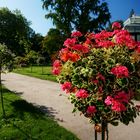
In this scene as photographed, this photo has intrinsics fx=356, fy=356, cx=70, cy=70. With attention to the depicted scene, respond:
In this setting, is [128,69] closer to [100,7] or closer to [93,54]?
[93,54]

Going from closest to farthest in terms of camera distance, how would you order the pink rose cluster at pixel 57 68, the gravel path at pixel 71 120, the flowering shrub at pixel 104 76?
the flowering shrub at pixel 104 76 < the pink rose cluster at pixel 57 68 < the gravel path at pixel 71 120

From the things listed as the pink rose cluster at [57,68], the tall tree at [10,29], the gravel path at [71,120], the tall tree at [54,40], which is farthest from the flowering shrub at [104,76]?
the tall tree at [10,29]

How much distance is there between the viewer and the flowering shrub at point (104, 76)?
20.4 ft

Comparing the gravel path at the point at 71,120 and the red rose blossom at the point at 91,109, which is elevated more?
the red rose blossom at the point at 91,109

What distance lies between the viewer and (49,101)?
16406 millimetres

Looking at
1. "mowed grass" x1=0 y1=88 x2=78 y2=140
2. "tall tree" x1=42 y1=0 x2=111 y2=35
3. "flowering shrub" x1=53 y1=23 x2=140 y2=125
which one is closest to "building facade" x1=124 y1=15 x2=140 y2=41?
"tall tree" x1=42 y1=0 x2=111 y2=35

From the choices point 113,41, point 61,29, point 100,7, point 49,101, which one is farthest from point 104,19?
point 113,41

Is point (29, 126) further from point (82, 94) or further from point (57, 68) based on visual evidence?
point (82, 94)

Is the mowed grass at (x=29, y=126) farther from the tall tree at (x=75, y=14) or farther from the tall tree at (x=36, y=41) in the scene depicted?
the tall tree at (x=36, y=41)

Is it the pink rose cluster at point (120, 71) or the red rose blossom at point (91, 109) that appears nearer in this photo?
the pink rose cluster at point (120, 71)

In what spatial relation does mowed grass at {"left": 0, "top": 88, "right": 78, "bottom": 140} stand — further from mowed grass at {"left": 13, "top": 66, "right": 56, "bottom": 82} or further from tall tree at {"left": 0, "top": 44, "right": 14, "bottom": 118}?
mowed grass at {"left": 13, "top": 66, "right": 56, "bottom": 82}

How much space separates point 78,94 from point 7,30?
250 ft

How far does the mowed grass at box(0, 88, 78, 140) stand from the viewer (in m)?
9.84

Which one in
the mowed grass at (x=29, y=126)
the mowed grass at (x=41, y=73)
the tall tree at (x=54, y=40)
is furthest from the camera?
the tall tree at (x=54, y=40)
